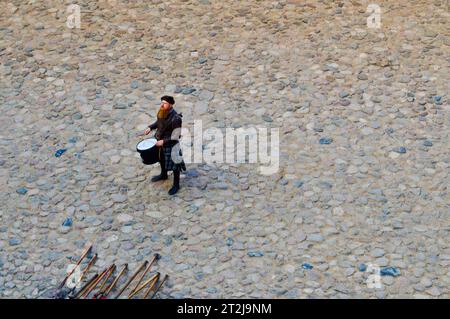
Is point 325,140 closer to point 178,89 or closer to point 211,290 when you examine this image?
point 178,89

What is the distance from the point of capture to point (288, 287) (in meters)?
10.7

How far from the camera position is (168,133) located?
38.6 feet

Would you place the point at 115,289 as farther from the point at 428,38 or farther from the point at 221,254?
the point at 428,38

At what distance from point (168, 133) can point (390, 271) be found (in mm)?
3388

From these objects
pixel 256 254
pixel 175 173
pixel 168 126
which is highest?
pixel 168 126

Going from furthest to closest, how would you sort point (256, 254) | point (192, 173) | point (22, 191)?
point (192, 173)
point (22, 191)
point (256, 254)

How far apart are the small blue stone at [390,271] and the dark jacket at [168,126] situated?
10.4 feet

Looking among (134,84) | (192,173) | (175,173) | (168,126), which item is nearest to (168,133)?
(168,126)

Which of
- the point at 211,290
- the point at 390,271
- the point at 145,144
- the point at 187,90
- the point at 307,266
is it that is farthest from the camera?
the point at 187,90

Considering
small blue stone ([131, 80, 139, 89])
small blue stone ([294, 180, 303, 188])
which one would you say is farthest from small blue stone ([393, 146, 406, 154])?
small blue stone ([131, 80, 139, 89])

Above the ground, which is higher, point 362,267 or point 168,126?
point 168,126

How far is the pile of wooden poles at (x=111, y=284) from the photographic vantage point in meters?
10.6

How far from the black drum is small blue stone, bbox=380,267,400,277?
335cm
